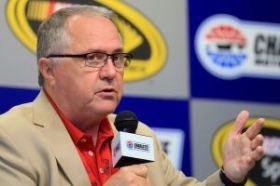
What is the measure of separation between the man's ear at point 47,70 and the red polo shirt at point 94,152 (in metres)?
0.04

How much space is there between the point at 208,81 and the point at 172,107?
21cm

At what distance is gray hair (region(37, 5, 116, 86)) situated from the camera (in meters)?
1.58

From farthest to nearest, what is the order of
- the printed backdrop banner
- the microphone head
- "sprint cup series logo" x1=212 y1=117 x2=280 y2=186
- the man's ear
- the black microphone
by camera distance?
"sprint cup series logo" x1=212 y1=117 x2=280 y2=186 < the printed backdrop banner < the man's ear < the microphone head < the black microphone

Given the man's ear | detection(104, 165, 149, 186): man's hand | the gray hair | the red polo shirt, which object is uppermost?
the gray hair

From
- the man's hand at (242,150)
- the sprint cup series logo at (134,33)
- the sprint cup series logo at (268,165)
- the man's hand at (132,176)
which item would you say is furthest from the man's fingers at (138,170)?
the sprint cup series logo at (268,165)

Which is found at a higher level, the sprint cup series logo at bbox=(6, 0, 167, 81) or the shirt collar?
the sprint cup series logo at bbox=(6, 0, 167, 81)

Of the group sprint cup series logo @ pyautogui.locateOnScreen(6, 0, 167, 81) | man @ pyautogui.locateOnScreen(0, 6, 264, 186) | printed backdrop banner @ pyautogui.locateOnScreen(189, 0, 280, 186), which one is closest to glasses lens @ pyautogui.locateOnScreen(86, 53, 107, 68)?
man @ pyautogui.locateOnScreen(0, 6, 264, 186)

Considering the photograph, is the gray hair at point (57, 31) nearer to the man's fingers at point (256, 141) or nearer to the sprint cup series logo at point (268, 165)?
the man's fingers at point (256, 141)

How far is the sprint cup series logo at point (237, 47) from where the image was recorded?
2.40 meters

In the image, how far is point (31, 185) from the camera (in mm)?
1360

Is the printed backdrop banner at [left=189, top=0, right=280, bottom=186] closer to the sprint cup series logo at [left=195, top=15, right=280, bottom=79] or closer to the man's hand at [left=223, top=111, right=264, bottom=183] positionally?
the sprint cup series logo at [left=195, top=15, right=280, bottom=79]

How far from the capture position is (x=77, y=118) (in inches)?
62.3

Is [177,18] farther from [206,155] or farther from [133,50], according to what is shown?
[206,155]

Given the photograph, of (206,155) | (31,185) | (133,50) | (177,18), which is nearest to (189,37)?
(177,18)
